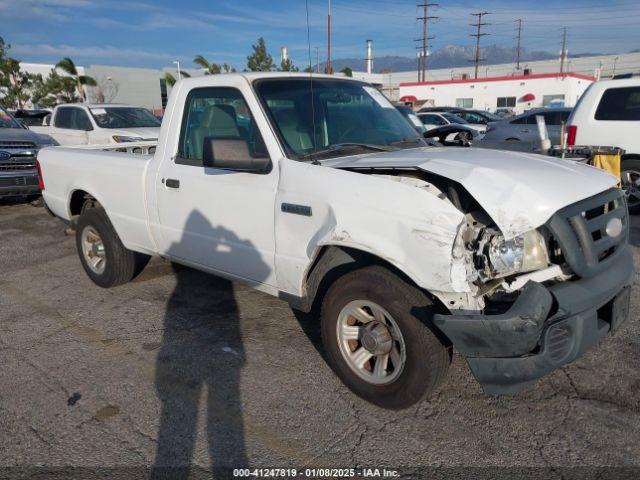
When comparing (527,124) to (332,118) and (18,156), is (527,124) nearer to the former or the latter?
(332,118)

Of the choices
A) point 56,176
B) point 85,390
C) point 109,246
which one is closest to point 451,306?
point 85,390

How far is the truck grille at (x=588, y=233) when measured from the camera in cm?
276

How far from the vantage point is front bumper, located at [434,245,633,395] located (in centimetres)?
256

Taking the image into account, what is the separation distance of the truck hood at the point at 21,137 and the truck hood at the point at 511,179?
8187 mm

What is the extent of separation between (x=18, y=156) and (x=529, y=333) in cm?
944

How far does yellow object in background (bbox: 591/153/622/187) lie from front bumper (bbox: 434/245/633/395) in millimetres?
3383

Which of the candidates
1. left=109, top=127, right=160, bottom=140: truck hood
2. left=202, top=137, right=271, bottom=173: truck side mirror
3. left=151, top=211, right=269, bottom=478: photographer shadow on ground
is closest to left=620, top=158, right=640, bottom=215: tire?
left=151, top=211, right=269, bottom=478: photographer shadow on ground

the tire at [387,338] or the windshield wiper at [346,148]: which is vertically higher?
the windshield wiper at [346,148]

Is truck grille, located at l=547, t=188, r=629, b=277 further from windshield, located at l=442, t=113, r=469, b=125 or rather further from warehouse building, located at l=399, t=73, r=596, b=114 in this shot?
warehouse building, located at l=399, t=73, r=596, b=114

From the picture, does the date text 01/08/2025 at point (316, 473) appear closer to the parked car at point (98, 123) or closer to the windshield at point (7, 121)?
the parked car at point (98, 123)

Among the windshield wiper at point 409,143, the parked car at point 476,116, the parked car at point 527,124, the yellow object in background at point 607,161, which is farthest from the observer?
the parked car at point 476,116

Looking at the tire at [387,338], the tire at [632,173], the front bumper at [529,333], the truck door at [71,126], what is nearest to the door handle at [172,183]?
the tire at [387,338]

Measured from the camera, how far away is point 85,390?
3533 mm

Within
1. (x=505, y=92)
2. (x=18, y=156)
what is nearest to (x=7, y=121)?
(x=18, y=156)
